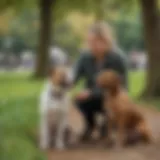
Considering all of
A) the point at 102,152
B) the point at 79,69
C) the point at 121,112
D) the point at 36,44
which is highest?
the point at 36,44

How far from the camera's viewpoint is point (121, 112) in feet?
8.19

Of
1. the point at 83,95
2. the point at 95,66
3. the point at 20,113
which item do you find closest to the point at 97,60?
the point at 95,66

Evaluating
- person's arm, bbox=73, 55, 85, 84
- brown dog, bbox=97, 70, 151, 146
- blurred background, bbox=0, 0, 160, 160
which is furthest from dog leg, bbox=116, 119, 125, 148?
person's arm, bbox=73, 55, 85, 84

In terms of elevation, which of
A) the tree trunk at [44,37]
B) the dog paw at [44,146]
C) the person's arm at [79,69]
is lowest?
the dog paw at [44,146]

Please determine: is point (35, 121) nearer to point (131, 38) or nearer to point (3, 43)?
point (3, 43)

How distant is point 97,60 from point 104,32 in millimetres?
111

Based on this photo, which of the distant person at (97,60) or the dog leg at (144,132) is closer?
the distant person at (97,60)

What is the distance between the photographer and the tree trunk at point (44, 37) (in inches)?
94.4

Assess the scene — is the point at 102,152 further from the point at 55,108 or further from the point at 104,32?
the point at 104,32

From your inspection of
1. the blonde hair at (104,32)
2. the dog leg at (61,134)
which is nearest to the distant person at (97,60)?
the blonde hair at (104,32)

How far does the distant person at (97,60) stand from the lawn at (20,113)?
8cm

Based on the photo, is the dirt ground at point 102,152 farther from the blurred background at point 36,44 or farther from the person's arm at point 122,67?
the person's arm at point 122,67

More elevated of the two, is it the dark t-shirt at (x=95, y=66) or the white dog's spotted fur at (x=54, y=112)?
the dark t-shirt at (x=95, y=66)

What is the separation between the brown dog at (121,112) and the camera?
2414 millimetres
